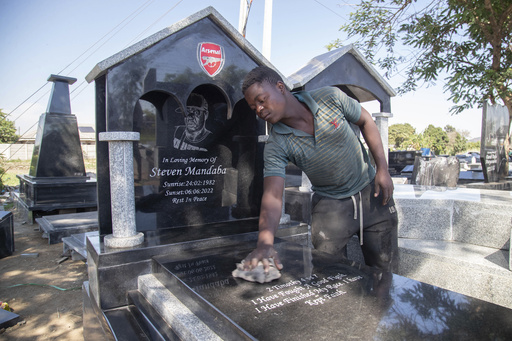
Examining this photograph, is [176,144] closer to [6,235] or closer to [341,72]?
[341,72]

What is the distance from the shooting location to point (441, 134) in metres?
56.5

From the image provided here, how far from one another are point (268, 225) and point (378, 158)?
965 millimetres

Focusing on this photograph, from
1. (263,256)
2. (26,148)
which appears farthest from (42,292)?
(26,148)

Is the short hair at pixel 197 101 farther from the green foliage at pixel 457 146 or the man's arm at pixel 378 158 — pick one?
the green foliage at pixel 457 146

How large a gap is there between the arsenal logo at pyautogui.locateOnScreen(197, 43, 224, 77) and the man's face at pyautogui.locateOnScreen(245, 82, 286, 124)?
5.12 ft

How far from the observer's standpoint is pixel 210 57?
3.59 meters

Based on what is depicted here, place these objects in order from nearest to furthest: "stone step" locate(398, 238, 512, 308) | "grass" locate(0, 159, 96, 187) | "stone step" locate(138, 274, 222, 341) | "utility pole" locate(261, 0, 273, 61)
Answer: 1. "stone step" locate(138, 274, 222, 341)
2. "stone step" locate(398, 238, 512, 308)
3. "utility pole" locate(261, 0, 273, 61)
4. "grass" locate(0, 159, 96, 187)

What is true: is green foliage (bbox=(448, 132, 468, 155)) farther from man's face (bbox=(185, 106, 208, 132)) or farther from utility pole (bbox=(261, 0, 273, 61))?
man's face (bbox=(185, 106, 208, 132))

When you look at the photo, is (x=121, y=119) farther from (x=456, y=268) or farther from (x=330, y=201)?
(x=456, y=268)

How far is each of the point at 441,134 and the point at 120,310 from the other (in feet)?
206

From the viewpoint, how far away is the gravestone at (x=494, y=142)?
25.4 feet

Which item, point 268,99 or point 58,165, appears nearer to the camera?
point 268,99

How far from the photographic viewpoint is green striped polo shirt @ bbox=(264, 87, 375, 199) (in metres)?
2.24


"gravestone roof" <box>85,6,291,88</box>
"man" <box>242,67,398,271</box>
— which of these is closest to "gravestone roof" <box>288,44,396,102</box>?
"gravestone roof" <box>85,6,291,88</box>
